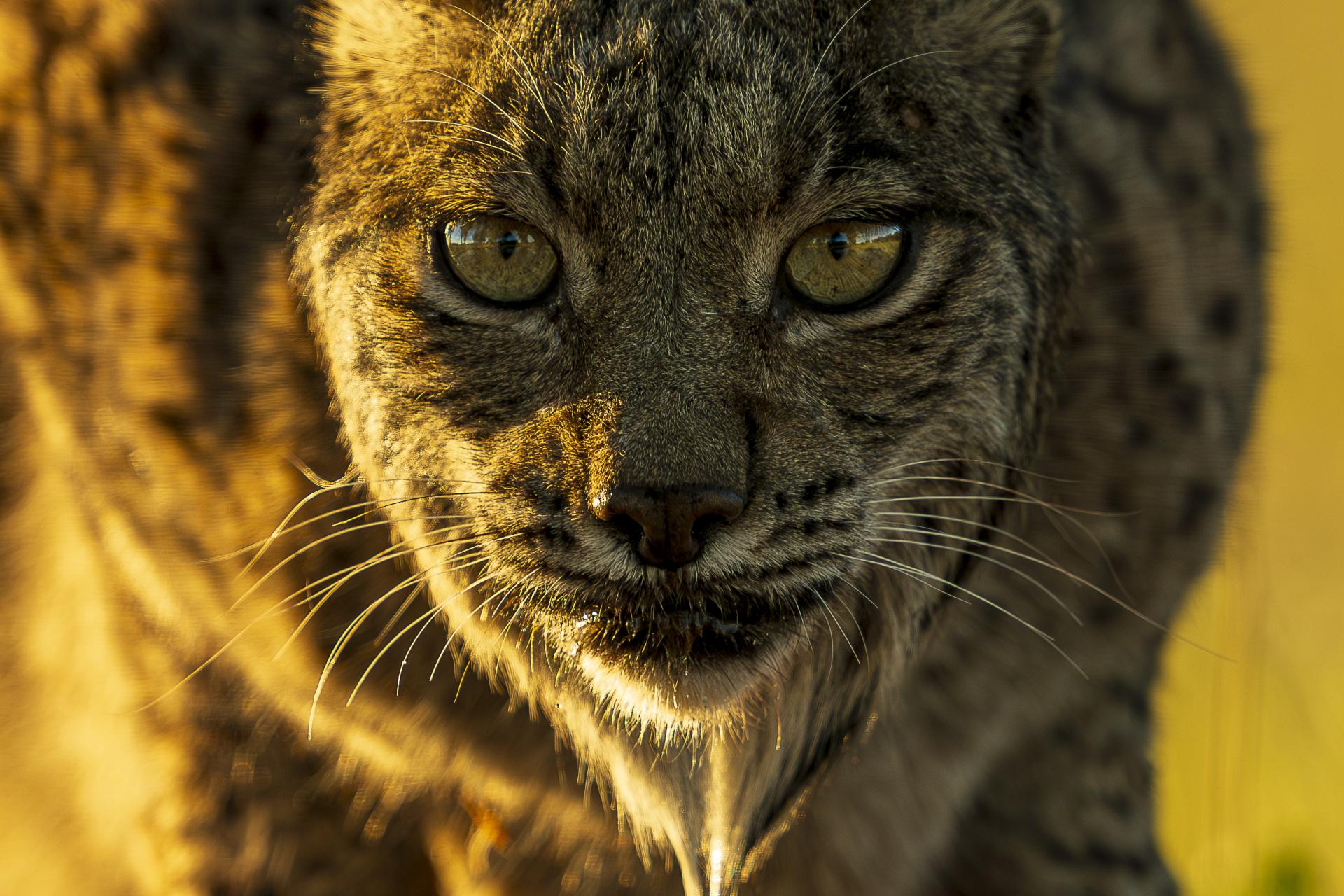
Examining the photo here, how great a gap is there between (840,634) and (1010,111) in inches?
36.5

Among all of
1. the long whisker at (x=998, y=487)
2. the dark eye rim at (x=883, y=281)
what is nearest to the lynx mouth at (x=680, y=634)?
the long whisker at (x=998, y=487)

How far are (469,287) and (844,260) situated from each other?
1.87 feet

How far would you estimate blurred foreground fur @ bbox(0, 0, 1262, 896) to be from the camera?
2361 millimetres

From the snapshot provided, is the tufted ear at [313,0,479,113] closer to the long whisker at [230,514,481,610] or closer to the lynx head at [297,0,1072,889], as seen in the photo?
the lynx head at [297,0,1072,889]

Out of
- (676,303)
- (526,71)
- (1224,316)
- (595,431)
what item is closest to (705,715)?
(595,431)

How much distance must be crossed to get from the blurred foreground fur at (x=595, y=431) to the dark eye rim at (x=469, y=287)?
0.03 meters

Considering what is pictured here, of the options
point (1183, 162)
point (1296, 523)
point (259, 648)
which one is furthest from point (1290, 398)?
point (259, 648)

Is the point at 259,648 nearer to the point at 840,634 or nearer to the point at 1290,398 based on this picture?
the point at 840,634

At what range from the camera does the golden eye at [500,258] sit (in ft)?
8.05

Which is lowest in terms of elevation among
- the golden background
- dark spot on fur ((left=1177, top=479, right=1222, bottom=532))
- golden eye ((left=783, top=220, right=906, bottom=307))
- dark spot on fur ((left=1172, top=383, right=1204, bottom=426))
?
the golden background

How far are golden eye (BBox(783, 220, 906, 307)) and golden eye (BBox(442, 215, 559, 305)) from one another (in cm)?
37

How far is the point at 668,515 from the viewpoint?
7.13ft

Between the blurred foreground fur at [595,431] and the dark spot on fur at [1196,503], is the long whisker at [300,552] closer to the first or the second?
the blurred foreground fur at [595,431]

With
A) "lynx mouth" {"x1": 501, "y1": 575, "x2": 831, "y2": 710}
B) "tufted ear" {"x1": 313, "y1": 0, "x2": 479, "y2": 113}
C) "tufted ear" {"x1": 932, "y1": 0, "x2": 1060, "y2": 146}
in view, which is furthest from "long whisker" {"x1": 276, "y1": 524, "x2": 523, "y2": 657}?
"tufted ear" {"x1": 932, "y1": 0, "x2": 1060, "y2": 146}
